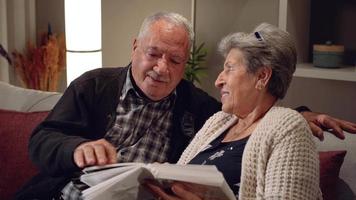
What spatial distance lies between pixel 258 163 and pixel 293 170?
11cm

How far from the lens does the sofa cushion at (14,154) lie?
2.12 metres

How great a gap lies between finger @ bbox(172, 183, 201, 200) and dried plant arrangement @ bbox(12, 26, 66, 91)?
1.79 meters

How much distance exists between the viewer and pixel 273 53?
1.56 meters

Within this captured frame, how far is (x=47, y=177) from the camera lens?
1973 mm

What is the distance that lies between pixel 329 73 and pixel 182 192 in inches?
39.2

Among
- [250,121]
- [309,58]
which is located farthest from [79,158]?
[309,58]

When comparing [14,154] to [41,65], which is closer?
[14,154]

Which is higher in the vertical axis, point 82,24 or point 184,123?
point 82,24

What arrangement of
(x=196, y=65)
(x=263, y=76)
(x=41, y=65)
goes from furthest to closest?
1. (x=41, y=65)
2. (x=196, y=65)
3. (x=263, y=76)

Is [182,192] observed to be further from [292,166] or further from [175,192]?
[292,166]

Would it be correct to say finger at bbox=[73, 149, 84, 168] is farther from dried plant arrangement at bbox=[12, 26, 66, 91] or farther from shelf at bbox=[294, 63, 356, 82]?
dried plant arrangement at bbox=[12, 26, 66, 91]

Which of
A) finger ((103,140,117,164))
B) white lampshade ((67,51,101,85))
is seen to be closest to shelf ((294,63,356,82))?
finger ((103,140,117,164))

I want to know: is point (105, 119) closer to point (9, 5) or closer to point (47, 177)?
point (47, 177)

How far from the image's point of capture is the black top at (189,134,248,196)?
61.5 inches
